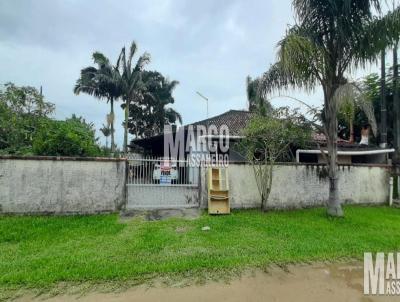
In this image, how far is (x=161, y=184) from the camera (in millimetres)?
8352

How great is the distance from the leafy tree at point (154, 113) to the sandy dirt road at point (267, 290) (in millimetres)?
23453

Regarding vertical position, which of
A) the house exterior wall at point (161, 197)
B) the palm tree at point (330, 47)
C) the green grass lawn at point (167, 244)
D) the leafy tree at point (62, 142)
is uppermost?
the palm tree at point (330, 47)

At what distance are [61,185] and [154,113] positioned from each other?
20.7 meters

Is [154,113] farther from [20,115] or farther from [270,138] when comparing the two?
[270,138]

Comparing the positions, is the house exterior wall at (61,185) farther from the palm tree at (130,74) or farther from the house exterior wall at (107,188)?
the palm tree at (130,74)

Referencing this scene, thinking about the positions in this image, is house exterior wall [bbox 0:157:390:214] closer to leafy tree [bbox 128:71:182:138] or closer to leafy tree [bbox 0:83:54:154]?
leafy tree [bbox 0:83:54:154]

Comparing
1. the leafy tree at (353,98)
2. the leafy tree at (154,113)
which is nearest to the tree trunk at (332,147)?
the leafy tree at (353,98)

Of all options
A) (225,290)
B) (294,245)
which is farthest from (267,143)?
(225,290)

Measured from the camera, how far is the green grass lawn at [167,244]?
13.5ft

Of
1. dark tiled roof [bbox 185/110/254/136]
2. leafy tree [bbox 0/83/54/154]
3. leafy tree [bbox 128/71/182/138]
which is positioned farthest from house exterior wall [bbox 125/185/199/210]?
leafy tree [bbox 128/71/182/138]

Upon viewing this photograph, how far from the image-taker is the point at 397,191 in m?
11.1

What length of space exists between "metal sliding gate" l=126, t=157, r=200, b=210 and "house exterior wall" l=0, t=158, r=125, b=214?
37 centimetres

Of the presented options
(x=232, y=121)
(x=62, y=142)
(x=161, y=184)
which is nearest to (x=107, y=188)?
(x=161, y=184)

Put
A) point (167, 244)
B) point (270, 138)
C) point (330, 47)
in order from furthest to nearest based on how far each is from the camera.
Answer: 1. point (270, 138)
2. point (330, 47)
3. point (167, 244)
